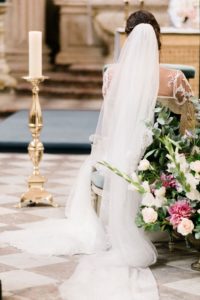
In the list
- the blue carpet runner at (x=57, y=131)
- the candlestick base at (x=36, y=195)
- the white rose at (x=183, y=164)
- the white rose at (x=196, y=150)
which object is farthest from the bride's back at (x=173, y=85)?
the blue carpet runner at (x=57, y=131)

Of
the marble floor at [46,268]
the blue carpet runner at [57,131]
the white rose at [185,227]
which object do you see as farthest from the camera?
the blue carpet runner at [57,131]

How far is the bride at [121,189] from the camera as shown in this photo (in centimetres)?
510

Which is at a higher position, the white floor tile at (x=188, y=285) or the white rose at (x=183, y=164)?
the white rose at (x=183, y=164)

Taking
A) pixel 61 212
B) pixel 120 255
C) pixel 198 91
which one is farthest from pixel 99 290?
pixel 198 91

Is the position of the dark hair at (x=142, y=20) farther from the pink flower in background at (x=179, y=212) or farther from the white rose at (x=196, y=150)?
the pink flower in background at (x=179, y=212)

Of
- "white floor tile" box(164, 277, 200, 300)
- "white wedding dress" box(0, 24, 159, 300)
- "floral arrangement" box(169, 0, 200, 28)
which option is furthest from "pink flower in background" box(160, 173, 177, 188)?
"floral arrangement" box(169, 0, 200, 28)

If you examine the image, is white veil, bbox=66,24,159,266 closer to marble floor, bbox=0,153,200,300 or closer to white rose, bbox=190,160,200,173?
marble floor, bbox=0,153,200,300

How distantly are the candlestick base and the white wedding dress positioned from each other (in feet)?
2.98

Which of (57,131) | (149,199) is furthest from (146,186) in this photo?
(57,131)

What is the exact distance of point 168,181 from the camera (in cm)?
509

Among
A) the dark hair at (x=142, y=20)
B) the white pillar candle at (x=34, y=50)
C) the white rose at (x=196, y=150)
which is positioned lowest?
the white rose at (x=196, y=150)

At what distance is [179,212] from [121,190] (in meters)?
0.46

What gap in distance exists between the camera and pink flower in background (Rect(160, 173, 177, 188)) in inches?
199

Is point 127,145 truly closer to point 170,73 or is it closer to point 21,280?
point 170,73
